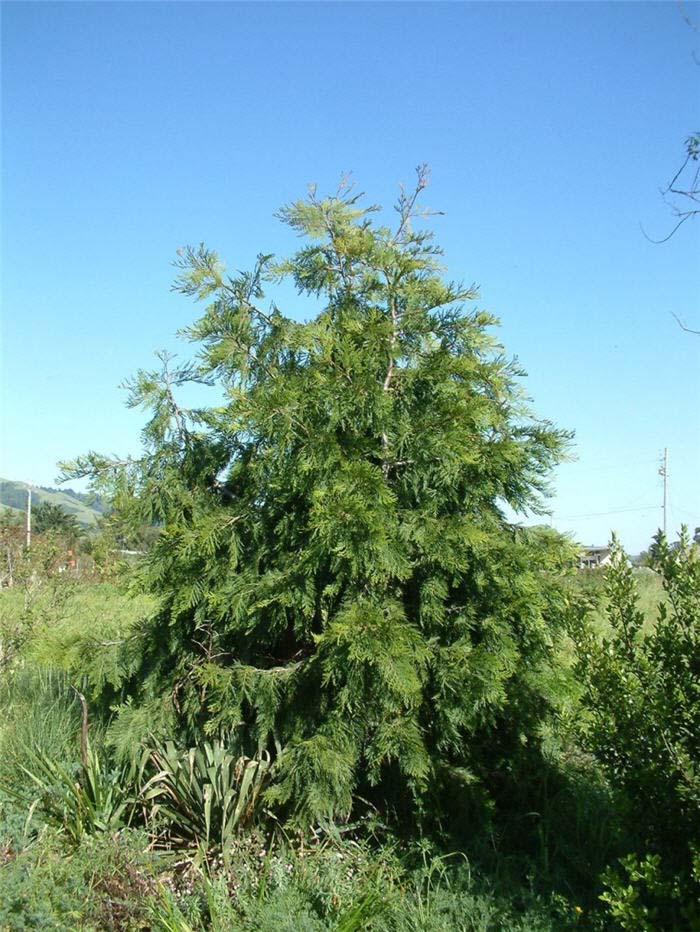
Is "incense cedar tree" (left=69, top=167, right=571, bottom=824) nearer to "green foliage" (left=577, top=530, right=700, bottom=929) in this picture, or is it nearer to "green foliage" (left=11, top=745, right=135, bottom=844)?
"green foliage" (left=11, top=745, right=135, bottom=844)

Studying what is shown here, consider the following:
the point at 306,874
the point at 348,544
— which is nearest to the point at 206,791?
the point at 306,874

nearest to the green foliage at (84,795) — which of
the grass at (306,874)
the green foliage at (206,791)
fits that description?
the grass at (306,874)

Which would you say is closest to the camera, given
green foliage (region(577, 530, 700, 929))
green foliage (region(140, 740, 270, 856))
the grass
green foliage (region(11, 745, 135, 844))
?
green foliage (region(577, 530, 700, 929))

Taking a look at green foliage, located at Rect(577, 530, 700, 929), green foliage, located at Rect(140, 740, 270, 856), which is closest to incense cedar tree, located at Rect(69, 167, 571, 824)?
green foliage, located at Rect(140, 740, 270, 856)

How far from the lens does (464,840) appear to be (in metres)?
3.85

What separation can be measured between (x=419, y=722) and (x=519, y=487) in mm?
1294

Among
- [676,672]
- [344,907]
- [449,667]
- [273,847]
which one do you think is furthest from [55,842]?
[676,672]

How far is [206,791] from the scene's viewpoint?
3682mm

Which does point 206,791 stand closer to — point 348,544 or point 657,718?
point 348,544

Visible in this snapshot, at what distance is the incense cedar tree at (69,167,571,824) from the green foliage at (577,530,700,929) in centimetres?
73

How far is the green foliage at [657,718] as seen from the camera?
266 cm

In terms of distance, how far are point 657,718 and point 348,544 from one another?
1.39 m

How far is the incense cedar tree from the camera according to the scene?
3.58 metres

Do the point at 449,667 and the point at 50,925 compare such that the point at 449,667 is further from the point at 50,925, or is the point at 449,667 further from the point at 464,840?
the point at 50,925
